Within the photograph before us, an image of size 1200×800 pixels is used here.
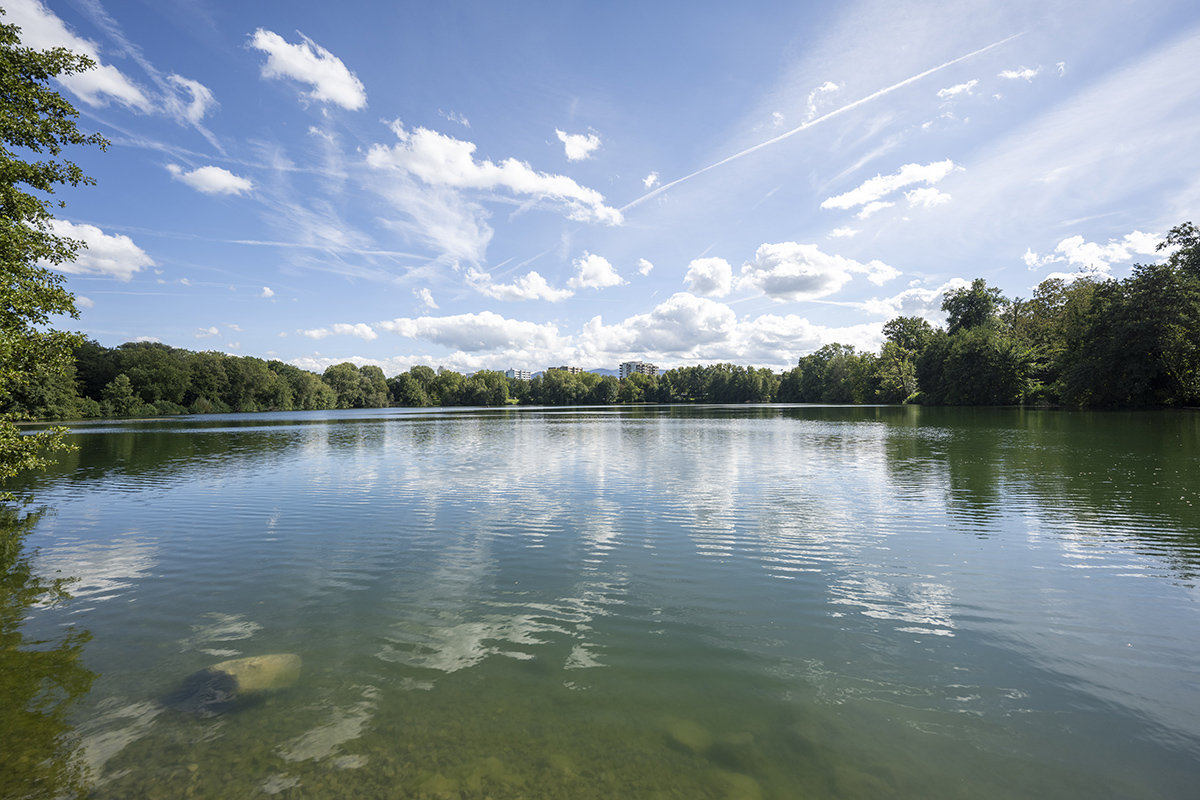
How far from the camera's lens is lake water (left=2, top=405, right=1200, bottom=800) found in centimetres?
505

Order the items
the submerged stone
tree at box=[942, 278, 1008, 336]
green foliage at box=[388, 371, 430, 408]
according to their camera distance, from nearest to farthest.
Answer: the submerged stone < tree at box=[942, 278, 1008, 336] < green foliage at box=[388, 371, 430, 408]

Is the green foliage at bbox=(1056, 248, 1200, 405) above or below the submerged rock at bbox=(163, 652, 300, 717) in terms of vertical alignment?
above

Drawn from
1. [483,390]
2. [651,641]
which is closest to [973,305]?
[651,641]

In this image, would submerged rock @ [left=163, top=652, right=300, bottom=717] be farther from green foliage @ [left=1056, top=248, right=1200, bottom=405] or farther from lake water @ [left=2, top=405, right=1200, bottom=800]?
green foliage @ [left=1056, top=248, right=1200, bottom=405]

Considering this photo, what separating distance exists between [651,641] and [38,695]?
7948mm

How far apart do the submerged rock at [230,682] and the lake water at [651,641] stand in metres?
0.23

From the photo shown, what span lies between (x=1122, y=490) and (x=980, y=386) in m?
85.1

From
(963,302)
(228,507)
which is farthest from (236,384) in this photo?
(963,302)

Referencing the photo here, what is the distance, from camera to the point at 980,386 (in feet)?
289

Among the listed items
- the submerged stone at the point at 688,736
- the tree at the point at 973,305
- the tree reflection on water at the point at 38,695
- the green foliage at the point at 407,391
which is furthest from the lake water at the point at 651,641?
the green foliage at the point at 407,391

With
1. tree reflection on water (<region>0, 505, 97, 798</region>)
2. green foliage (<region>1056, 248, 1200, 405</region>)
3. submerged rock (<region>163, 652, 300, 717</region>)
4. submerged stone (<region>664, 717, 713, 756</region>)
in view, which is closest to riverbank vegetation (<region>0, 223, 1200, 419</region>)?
green foliage (<region>1056, 248, 1200, 405</region>)

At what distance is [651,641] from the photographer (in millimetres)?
7621

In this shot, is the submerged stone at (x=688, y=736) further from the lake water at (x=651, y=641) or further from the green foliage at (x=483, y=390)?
the green foliage at (x=483, y=390)

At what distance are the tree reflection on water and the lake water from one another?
0.58 ft
